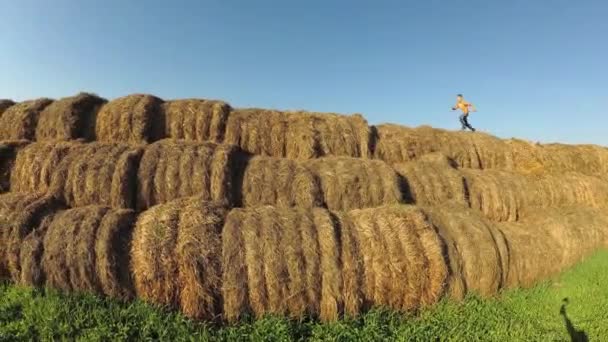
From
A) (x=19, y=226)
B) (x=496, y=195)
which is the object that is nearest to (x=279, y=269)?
(x=19, y=226)

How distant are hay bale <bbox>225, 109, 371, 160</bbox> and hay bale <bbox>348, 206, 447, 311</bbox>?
4.29 metres

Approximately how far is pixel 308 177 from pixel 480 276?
13.9 ft

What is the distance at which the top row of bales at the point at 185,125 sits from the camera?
10.7 m

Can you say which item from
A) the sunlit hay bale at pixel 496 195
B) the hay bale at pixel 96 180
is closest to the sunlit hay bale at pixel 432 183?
the sunlit hay bale at pixel 496 195

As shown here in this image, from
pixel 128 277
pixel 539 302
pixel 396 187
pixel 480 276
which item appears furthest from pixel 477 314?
pixel 128 277

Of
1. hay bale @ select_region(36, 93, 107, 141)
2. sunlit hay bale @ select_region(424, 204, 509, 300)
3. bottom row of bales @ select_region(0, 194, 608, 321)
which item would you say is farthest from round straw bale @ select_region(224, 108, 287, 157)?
sunlit hay bale @ select_region(424, 204, 509, 300)

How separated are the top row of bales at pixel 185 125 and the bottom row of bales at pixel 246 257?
118 inches

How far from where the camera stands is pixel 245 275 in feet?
22.7

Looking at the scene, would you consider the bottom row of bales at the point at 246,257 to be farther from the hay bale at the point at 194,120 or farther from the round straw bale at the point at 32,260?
the hay bale at the point at 194,120

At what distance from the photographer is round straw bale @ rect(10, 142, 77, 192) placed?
29.5ft

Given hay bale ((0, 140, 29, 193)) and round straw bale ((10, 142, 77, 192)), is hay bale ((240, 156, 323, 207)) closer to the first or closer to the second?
round straw bale ((10, 142, 77, 192))

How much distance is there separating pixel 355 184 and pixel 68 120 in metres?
7.29

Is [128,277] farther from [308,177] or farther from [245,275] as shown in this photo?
[308,177]

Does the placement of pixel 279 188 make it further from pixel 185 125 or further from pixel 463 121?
pixel 463 121
